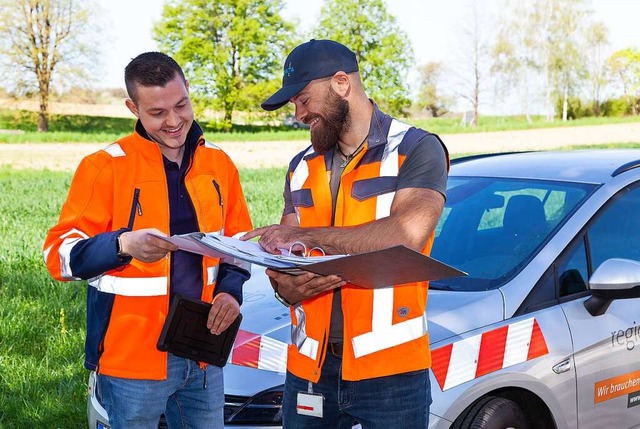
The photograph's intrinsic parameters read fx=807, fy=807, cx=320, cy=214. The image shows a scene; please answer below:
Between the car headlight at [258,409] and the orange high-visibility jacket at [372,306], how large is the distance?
0.59 m

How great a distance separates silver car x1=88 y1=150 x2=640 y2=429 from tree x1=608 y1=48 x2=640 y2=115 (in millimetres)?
65533

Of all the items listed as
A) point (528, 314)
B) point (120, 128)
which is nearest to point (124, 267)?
point (528, 314)

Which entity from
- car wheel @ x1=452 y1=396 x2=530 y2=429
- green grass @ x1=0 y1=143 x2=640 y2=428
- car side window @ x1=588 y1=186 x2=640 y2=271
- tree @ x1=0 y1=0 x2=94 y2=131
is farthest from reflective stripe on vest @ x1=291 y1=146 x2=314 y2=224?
tree @ x1=0 y1=0 x2=94 y2=131

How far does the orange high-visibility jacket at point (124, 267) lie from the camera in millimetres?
2480

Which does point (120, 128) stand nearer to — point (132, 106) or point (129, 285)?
point (132, 106)

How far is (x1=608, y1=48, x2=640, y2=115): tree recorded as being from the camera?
6675 centimetres

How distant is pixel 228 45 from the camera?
59.9 meters

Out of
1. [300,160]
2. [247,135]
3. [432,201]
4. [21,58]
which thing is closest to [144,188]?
[300,160]

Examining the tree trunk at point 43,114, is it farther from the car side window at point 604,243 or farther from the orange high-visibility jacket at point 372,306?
the orange high-visibility jacket at point 372,306

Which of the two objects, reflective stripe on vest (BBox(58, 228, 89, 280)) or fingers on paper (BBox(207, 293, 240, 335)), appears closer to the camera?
reflective stripe on vest (BBox(58, 228, 89, 280))

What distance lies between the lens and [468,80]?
64938 mm

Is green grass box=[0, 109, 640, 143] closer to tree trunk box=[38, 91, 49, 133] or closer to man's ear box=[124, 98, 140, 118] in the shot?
tree trunk box=[38, 91, 49, 133]

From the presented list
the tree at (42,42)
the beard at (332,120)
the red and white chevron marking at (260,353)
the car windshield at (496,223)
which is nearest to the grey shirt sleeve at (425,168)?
the beard at (332,120)

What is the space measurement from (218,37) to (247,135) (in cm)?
1719
